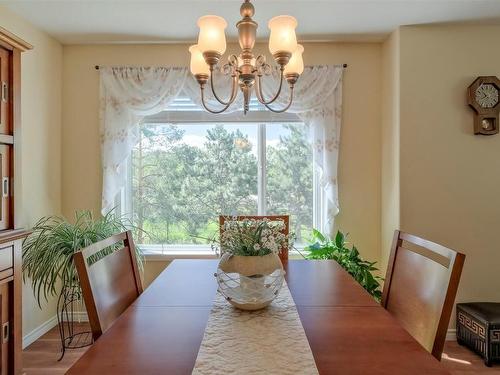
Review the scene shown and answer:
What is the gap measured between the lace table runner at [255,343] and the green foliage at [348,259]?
1.34m

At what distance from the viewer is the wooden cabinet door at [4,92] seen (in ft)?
5.88

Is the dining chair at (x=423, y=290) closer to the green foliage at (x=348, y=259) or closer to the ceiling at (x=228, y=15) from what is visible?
the green foliage at (x=348, y=259)

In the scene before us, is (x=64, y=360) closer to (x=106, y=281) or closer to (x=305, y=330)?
(x=106, y=281)

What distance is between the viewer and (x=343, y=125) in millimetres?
3092

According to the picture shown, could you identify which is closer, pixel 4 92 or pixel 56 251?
pixel 4 92

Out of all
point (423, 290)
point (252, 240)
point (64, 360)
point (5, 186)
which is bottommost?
point (64, 360)

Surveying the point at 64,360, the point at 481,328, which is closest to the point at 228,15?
the point at 64,360

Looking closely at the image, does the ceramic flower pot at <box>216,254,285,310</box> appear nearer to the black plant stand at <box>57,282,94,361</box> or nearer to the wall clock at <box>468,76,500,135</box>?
the black plant stand at <box>57,282,94,361</box>

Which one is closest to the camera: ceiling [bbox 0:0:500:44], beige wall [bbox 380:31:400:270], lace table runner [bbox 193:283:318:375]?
lace table runner [bbox 193:283:318:375]

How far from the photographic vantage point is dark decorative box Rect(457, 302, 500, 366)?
234 centimetres

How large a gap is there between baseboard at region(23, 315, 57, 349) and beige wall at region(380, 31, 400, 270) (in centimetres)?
279

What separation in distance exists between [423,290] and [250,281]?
0.66 metres

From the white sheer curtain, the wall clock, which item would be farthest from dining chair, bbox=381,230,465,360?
the wall clock

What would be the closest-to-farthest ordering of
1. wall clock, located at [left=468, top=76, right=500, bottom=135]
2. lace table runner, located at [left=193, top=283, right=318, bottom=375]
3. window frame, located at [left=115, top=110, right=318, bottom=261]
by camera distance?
lace table runner, located at [left=193, top=283, right=318, bottom=375]
wall clock, located at [left=468, top=76, right=500, bottom=135]
window frame, located at [left=115, top=110, right=318, bottom=261]
